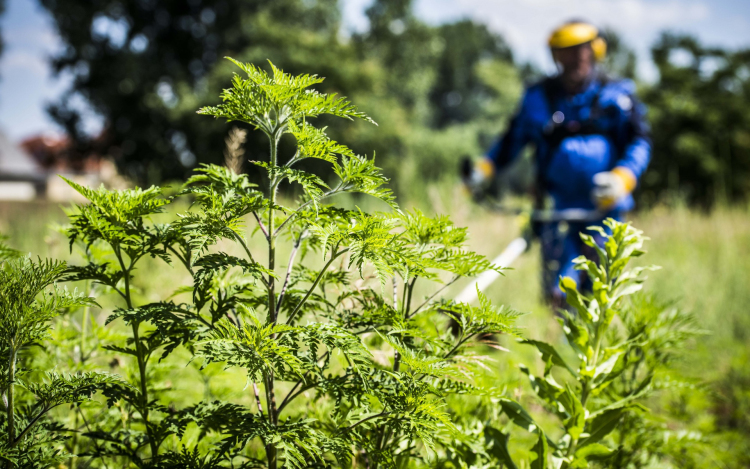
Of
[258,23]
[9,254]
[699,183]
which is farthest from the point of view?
[258,23]

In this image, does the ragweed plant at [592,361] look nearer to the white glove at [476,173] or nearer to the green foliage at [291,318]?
the green foliage at [291,318]

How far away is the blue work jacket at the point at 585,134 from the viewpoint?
137 inches

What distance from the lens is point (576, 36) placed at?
11.4ft

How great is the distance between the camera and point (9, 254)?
1.06 metres

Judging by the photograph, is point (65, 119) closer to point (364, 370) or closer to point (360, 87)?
point (360, 87)

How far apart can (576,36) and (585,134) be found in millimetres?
682

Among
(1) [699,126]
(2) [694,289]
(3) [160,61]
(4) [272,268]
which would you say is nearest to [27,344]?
Result: (4) [272,268]

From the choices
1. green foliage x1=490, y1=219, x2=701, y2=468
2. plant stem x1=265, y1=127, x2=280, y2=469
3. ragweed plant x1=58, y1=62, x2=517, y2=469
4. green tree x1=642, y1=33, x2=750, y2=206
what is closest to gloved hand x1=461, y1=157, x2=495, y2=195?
green foliage x1=490, y1=219, x2=701, y2=468

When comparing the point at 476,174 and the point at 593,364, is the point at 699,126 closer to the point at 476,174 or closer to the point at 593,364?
the point at 476,174

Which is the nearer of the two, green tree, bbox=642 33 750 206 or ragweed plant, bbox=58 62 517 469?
ragweed plant, bbox=58 62 517 469

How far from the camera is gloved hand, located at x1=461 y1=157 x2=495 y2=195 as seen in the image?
3.88 meters

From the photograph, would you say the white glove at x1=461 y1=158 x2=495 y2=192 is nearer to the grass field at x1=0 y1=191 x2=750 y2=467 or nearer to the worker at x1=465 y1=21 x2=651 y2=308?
the worker at x1=465 y1=21 x2=651 y2=308

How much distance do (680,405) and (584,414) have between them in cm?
101

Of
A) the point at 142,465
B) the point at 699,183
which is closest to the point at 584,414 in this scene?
the point at 142,465
